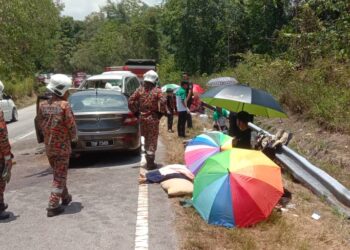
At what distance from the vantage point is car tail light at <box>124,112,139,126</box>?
10.1m

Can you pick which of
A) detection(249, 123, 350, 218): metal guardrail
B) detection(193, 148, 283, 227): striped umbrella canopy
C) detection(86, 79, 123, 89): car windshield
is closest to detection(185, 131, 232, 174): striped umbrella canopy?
detection(249, 123, 350, 218): metal guardrail

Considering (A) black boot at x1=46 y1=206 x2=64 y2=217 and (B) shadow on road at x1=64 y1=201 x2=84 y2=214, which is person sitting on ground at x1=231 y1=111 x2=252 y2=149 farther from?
(A) black boot at x1=46 y1=206 x2=64 y2=217

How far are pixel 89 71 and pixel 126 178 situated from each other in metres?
65.6

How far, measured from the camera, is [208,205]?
5766 millimetres

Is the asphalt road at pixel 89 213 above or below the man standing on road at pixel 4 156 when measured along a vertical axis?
below

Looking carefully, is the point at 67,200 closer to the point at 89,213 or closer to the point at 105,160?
Result: the point at 89,213

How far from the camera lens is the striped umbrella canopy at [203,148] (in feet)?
24.7

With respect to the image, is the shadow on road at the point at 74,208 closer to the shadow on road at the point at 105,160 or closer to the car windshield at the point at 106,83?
the shadow on road at the point at 105,160

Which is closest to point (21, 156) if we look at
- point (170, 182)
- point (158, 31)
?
point (170, 182)

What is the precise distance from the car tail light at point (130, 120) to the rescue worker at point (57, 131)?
3.63 m

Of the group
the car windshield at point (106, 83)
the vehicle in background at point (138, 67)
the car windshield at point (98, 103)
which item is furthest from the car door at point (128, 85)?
the vehicle in background at point (138, 67)

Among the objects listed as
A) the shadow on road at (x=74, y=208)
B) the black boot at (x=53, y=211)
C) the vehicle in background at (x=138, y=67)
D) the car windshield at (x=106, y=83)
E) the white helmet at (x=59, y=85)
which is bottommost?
the vehicle in background at (x=138, y=67)

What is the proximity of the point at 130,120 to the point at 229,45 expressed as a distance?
78.6 ft

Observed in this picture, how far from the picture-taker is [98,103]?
34.2ft
